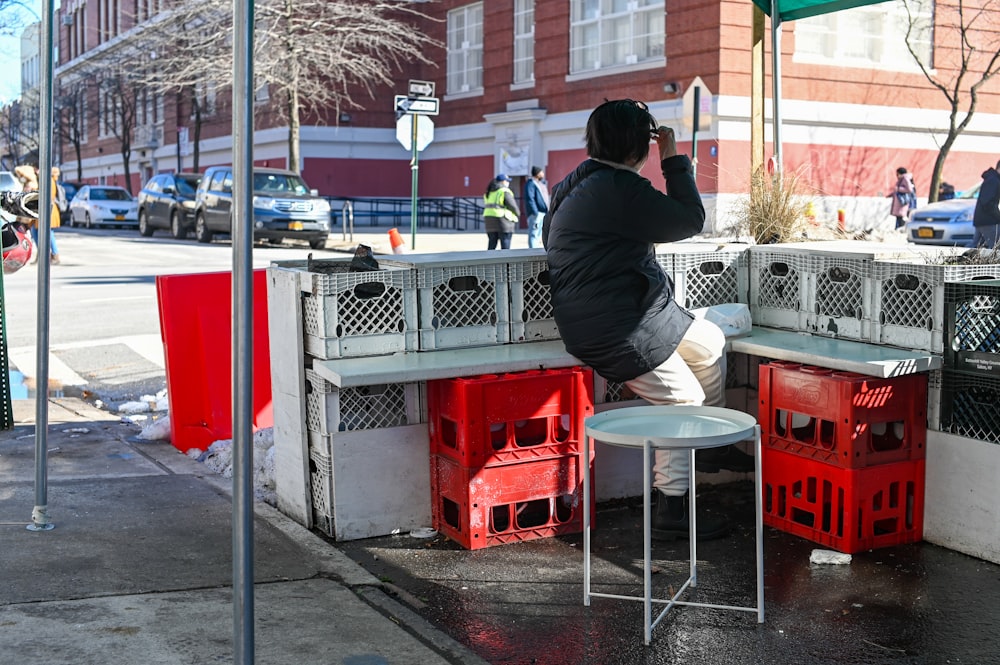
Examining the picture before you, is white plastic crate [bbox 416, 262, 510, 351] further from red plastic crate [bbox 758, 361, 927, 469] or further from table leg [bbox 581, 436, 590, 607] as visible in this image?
table leg [bbox 581, 436, 590, 607]

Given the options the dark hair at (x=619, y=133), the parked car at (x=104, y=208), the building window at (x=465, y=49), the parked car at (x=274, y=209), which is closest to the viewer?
the dark hair at (x=619, y=133)

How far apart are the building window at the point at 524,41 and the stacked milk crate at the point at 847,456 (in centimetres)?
2813

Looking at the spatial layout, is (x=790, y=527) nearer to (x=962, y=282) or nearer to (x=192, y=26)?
(x=962, y=282)

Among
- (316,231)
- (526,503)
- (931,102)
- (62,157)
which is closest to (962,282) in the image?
(526,503)

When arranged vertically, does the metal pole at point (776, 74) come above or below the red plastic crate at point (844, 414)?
above

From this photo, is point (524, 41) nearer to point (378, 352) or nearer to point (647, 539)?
point (378, 352)

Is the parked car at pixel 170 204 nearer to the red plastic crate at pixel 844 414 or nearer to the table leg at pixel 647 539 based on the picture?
the red plastic crate at pixel 844 414

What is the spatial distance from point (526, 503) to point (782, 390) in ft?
4.28

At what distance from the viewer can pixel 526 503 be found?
543 cm

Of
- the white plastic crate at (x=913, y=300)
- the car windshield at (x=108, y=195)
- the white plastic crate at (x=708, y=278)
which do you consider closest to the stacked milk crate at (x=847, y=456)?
the white plastic crate at (x=913, y=300)

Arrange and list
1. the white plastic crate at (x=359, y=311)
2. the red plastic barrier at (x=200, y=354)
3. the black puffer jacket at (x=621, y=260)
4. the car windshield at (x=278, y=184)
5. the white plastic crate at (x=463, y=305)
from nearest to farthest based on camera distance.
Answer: the black puffer jacket at (x=621, y=260) → the white plastic crate at (x=359, y=311) → the white plastic crate at (x=463, y=305) → the red plastic barrier at (x=200, y=354) → the car windshield at (x=278, y=184)

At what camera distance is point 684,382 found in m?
5.12

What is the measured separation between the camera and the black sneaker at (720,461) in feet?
18.3

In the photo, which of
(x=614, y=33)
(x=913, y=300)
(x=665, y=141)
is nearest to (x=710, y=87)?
(x=614, y=33)
